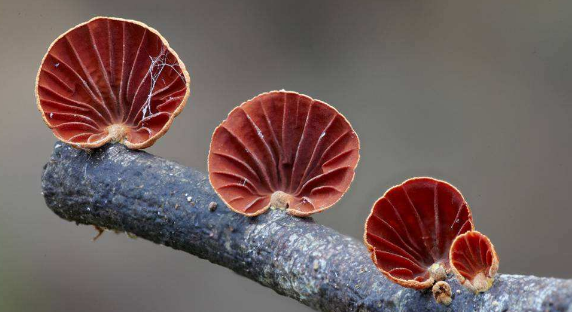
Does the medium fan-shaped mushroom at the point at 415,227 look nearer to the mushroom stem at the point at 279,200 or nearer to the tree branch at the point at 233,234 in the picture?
the tree branch at the point at 233,234

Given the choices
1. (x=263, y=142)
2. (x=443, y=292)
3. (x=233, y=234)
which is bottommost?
(x=233, y=234)

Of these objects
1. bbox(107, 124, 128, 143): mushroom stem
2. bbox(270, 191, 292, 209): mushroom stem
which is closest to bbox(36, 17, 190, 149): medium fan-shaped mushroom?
bbox(107, 124, 128, 143): mushroom stem

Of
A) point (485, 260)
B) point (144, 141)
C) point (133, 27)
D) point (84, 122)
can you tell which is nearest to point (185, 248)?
point (144, 141)

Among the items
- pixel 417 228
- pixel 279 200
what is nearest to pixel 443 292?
pixel 417 228

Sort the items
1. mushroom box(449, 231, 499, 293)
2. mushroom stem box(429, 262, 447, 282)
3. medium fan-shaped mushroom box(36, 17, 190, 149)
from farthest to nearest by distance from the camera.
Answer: medium fan-shaped mushroom box(36, 17, 190, 149)
mushroom stem box(429, 262, 447, 282)
mushroom box(449, 231, 499, 293)

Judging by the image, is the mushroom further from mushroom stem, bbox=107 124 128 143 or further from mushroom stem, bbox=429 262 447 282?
mushroom stem, bbox=107 124 128 143

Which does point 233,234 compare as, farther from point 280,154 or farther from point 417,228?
point 417,228
